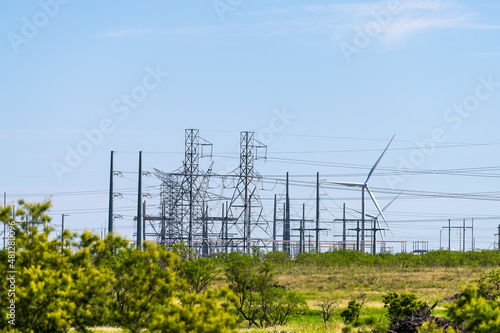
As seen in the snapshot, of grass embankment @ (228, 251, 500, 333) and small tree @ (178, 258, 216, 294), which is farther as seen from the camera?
grass embankment @ (228, 251, 500, 333)

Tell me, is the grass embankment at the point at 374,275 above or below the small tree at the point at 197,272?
below

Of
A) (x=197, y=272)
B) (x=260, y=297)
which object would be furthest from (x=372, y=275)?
(x=260, y=297)

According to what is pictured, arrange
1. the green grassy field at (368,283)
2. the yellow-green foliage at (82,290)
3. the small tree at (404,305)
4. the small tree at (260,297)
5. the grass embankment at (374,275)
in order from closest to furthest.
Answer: the yellow-green foliage at (82,290), the small tree at (404,305), the small tree at (260,297), the green grassy field at (368,283), the grass embankment at (374,275)

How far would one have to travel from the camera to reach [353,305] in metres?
29.2

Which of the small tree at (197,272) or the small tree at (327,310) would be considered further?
the small tree at (197,272)

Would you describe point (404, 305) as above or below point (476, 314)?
below

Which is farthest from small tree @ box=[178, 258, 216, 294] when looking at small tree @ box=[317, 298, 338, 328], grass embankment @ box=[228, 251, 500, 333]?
small tree @ box=[317, 298, 338, 328]

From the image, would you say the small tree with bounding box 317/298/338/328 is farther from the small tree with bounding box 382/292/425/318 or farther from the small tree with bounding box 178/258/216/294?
the small tree with bounding box 178/258/216/294

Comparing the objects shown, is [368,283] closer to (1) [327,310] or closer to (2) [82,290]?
(1) [327,310]

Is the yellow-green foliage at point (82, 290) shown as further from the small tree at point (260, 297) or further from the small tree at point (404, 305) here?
the small tree at point (260, 297)

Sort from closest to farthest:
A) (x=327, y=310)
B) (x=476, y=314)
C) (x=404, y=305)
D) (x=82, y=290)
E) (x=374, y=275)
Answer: (x=476, y=314) → (x=82, y=290) → (x=404, y=305) → (x=327, y=310) → (x=374, y=275)

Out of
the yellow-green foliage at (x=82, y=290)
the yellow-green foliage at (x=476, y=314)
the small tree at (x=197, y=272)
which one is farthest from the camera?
the small tree at (x=197, y=272)

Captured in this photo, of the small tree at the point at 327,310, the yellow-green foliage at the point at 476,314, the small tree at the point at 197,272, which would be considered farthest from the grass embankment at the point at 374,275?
the yellow-green foliage at the point at 476,314

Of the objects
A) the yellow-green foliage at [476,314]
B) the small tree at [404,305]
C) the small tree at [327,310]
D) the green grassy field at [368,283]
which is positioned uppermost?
the yellow-green foliage at [476,314]
